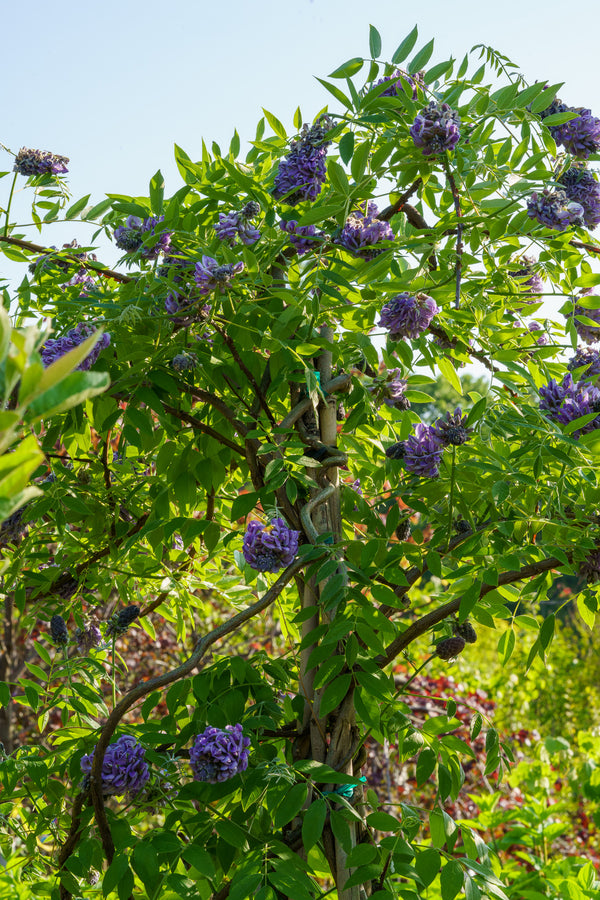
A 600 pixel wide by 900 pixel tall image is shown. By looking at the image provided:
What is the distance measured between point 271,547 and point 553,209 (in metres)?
0.83

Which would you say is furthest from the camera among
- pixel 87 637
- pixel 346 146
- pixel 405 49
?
pixel 87 637

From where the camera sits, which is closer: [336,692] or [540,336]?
[336,692]

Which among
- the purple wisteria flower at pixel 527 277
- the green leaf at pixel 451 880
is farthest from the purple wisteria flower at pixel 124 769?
the purple wisteria flower at pixel 527 277

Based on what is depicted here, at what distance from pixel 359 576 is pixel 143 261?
89cm

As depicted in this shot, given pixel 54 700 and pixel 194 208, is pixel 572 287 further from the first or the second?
pixel 54 700

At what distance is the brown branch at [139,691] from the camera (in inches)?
52.9

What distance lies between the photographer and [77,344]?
1409mm

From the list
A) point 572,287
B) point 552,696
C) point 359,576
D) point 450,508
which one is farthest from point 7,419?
point 552,696

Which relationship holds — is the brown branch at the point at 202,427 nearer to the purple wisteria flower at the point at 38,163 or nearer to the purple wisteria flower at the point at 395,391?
the purple wisteria flower at the point at 395,391

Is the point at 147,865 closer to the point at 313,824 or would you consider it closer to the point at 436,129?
the point at 313,824

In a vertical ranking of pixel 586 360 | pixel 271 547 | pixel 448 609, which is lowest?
pixel 448 609

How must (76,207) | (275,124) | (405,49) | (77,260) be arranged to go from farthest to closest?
1. (76,207)
2. (77,260)
3. (275,124)
4. (405,49)

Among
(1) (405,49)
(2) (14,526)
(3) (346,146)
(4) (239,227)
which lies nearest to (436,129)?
(3) (346,146)

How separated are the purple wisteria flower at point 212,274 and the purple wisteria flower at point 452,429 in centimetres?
50
